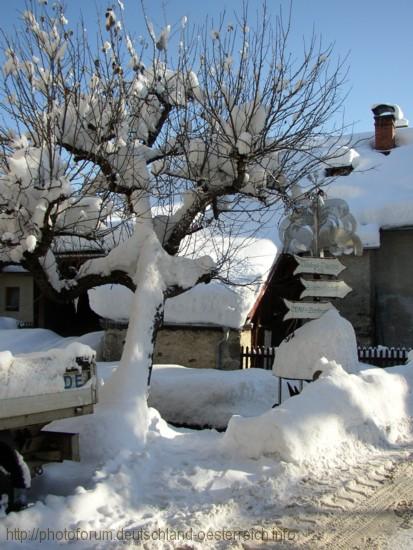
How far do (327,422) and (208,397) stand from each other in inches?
137

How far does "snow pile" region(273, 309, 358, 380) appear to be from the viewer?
7199 millimetres

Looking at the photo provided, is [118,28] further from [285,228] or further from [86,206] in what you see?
[285,228]

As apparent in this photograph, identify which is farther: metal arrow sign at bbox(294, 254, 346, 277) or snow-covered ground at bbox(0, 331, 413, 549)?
metal arrow sign at bbox(294, 254, 346, 277)

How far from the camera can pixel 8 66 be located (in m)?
6.30

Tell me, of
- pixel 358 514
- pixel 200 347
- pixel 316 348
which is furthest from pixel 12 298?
pixel 358 514

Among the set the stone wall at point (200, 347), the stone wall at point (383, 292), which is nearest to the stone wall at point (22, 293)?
the stone wall at point (200, 347)

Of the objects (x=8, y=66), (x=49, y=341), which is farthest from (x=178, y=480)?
(x=49, y=341)

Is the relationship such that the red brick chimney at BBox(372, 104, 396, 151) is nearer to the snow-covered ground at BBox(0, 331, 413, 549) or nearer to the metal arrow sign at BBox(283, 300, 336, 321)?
the metal arrow sign at BBox(283, 300, 336, 321)

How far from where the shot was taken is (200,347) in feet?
39.8

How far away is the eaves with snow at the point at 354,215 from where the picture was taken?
11688mm

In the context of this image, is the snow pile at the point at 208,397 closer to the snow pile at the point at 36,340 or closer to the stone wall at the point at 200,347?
the stone wall at the point at 200,347

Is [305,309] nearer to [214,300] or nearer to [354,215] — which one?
[214,300]

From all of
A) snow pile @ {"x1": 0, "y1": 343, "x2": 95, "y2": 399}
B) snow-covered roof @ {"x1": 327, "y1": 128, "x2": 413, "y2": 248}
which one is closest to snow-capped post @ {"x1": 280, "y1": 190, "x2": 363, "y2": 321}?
snow pile @ {"x1": 0, "y1": 343, "x2": 95, "y2": 399}

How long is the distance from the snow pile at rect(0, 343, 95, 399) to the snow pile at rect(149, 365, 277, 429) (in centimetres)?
424
